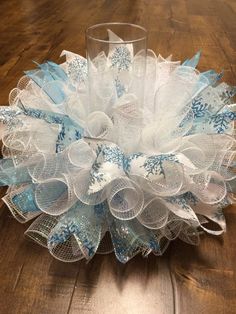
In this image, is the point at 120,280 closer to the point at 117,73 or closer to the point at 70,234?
the point at 70,234

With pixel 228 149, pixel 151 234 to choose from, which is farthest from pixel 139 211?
pixel 228 149

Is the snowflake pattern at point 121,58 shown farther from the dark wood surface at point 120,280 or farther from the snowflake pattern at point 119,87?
the dark wood surface at point 120,280

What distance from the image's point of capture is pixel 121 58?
0.54 m

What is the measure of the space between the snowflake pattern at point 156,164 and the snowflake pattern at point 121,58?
0.55 feet

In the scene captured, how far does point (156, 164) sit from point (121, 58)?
7.4 inches

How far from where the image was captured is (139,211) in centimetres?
45

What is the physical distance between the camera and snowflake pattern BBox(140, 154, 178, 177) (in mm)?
441

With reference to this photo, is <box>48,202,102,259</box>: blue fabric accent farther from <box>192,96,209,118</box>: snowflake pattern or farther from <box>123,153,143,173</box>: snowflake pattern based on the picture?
<box>192,96,209,118</box>: snowflake pattern

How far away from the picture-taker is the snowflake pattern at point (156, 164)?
441 mm

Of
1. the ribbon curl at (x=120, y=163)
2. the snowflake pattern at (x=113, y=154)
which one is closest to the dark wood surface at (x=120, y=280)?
the ribbon curl at (x=120, y=163)

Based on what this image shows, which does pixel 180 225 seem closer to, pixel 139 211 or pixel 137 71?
pixel 139 211

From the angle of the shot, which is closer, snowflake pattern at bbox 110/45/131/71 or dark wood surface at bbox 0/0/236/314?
dark wood surface at bbox 0/0/236/314

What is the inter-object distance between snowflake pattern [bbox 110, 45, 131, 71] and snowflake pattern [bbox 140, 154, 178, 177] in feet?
0.55

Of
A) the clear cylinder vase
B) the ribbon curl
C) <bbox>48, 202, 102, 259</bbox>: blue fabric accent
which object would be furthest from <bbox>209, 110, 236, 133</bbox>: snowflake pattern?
<bbox>48, 202, 102, 259</bbox>: blue fabric accent
